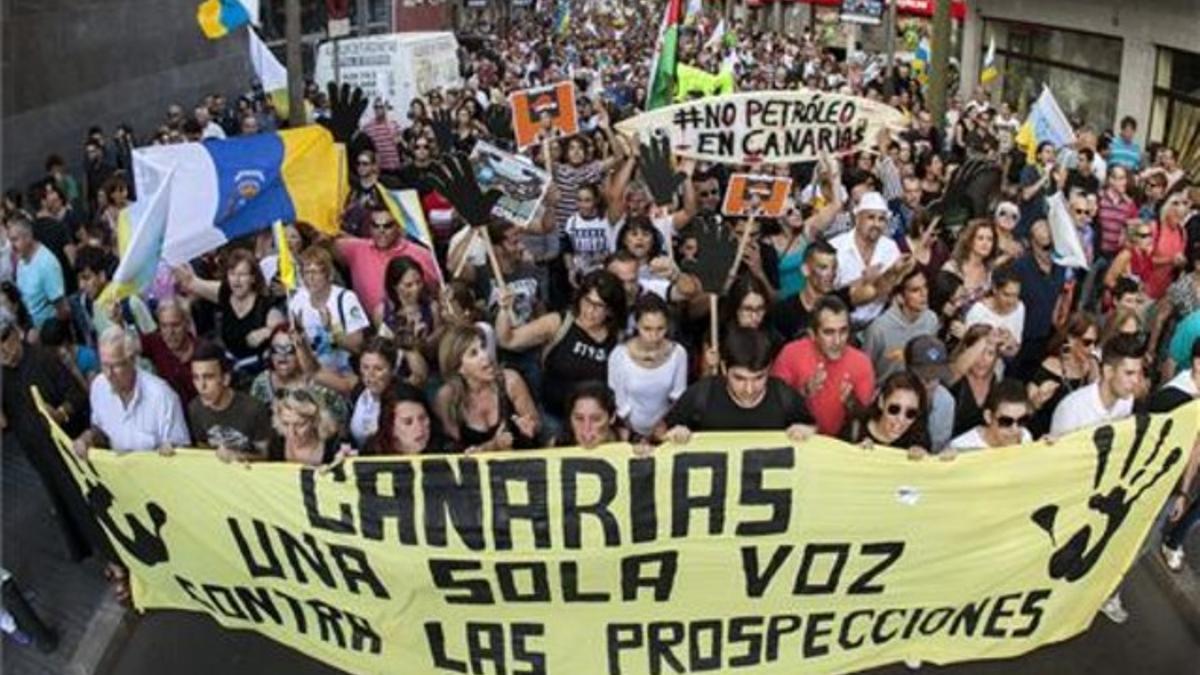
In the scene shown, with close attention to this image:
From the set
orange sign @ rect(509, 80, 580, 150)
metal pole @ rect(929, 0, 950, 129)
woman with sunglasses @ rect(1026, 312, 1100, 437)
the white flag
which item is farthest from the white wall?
woman with sunglasses @ rect(1026, 312, 1100, 437)

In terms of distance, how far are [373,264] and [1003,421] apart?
151 inches

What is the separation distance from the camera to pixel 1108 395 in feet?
18.7

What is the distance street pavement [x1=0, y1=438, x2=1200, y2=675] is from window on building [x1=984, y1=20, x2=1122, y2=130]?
55.9 feet

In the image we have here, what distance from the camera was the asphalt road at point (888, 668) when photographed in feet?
18.9

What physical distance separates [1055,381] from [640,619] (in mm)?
2585

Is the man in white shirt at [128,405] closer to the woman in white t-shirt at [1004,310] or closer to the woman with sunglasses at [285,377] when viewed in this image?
the woman with sunglasses at [285,377]

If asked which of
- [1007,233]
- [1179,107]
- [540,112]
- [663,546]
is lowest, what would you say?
[1179,107]

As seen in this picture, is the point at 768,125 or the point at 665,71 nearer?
the point at 768,125

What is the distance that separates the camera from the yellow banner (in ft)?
16.1

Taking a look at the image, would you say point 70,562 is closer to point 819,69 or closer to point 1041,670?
point 1041,670

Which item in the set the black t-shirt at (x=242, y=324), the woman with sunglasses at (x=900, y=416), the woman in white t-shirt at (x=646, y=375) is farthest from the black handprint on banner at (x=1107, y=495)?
the black t-shirt at (x=242, y=324)

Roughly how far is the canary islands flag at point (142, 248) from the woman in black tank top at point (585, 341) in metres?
2.10

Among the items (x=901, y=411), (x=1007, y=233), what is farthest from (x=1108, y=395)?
(x=1007, y=233)

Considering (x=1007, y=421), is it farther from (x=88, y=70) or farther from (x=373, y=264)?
(x=88, y=70)
